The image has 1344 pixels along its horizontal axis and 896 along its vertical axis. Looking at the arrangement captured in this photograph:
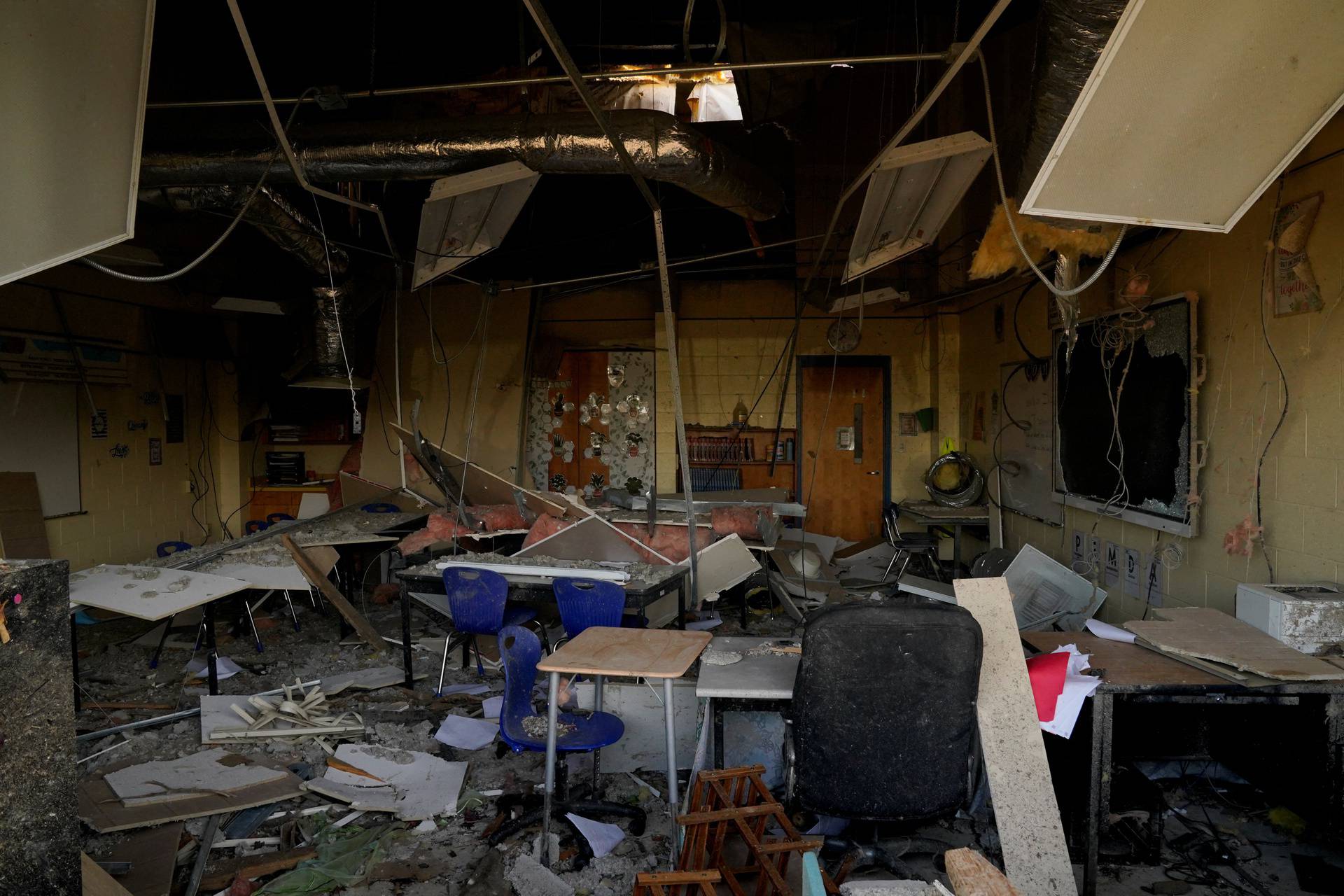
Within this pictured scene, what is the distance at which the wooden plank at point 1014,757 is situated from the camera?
8.02 ft

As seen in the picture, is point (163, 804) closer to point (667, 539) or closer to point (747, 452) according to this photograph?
point (667, 539)

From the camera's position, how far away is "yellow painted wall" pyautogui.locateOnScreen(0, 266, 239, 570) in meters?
6.39

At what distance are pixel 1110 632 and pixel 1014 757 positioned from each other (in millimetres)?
883

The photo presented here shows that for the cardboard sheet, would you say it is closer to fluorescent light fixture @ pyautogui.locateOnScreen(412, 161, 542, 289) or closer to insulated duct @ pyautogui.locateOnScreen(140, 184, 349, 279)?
fluorescent light fixture @ pyautogui.locateOnScreen(412, 161, 542, 289)

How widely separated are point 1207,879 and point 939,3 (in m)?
5.01

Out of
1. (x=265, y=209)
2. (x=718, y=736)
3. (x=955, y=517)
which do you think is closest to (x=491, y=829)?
(x=718, y=736)

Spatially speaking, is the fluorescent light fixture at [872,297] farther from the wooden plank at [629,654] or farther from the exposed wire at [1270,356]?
the wooden plank at [629,654]

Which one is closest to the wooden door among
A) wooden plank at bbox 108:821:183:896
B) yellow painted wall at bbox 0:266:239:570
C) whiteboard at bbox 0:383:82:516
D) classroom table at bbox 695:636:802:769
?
classroom table at bbox 695:636:802:769

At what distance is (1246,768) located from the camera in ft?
9.96


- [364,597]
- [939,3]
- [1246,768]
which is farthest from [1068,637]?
[364,597]

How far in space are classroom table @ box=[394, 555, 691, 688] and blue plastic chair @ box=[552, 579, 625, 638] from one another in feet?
0.46

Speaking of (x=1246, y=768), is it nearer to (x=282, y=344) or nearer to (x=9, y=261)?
(x=9, y=261)

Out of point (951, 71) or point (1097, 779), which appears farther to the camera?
point (951, 71)

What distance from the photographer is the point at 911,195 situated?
13.4ft
